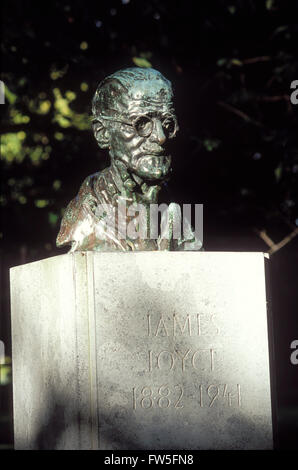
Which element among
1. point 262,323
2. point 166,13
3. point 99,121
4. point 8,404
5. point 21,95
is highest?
point 166,13

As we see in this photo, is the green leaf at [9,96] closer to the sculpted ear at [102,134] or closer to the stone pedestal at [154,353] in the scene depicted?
the sculpted ear at [102,134]

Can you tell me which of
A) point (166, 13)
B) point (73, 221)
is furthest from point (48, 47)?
point (73, 221)

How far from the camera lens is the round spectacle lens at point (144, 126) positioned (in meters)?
5.66

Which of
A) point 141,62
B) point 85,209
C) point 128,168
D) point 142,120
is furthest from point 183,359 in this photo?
point 141,62

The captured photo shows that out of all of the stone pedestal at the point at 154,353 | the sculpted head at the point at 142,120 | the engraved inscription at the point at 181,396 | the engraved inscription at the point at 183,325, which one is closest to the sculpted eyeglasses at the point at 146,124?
the sculpted head at the point at 142,120

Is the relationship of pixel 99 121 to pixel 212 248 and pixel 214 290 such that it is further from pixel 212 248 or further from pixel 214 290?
pixel 212 248

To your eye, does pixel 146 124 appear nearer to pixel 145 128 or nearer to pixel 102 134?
pixel 145 128

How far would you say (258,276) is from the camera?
5535 mm

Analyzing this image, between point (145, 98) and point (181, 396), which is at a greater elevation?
point (145, 98)

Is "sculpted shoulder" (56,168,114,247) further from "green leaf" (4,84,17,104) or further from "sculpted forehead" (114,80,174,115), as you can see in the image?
"green leaf" (4,84,17,104)

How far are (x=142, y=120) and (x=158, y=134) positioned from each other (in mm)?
145

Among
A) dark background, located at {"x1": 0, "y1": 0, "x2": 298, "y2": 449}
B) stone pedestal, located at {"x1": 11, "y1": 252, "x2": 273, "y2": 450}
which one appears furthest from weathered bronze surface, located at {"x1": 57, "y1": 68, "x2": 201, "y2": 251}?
dark background, located at {"x1": 0, "y1": 0, "x2": 298, "y2": 449}

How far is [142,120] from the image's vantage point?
567 cm

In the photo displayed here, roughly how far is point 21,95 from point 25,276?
3.58 metres
